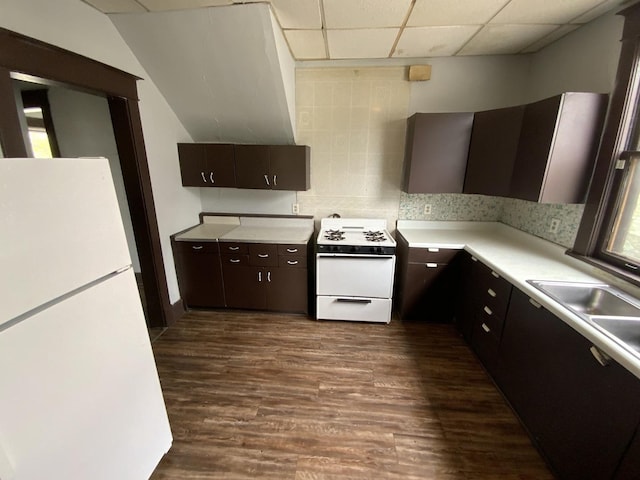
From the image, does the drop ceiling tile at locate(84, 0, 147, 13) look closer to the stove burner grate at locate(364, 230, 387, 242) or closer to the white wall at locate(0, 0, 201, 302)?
the white wall at locate(0, 0, 201, 302)

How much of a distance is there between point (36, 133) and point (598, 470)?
5.44m

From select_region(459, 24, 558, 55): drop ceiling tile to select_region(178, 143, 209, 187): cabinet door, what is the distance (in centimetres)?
265

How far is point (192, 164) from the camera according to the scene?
9.00 feet

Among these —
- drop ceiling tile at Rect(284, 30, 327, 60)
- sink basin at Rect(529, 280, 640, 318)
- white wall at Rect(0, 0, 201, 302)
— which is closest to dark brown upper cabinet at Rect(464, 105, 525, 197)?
sink basin at Rect(529, 280, 640, 318)

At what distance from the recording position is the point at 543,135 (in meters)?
1.85

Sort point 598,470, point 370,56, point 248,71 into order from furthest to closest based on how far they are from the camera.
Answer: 1. point 370,56
2. point 248,71
3. point 598,470

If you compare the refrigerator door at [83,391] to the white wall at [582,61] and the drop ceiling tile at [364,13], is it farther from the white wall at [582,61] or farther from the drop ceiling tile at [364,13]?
the white wall at [582,61]

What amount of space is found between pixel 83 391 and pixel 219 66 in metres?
2.28

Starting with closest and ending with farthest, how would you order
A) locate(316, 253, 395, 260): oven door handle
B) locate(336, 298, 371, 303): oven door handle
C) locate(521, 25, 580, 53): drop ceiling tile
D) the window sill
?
the window sill, locate(521, 25, 580, 53): drop ceiling tile, locate(316, 253, 395, 260): oven door handle, locate(336, 298, 371, 303): oven door handle

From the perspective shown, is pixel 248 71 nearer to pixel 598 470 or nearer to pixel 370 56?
pixel 370 56

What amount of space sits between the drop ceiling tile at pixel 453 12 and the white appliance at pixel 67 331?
6.96 ft

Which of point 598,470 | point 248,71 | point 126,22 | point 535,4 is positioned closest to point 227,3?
point 248,71

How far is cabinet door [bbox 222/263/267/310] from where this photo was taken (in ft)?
8.91

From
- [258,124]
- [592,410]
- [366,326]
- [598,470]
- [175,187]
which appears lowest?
[366,326]
